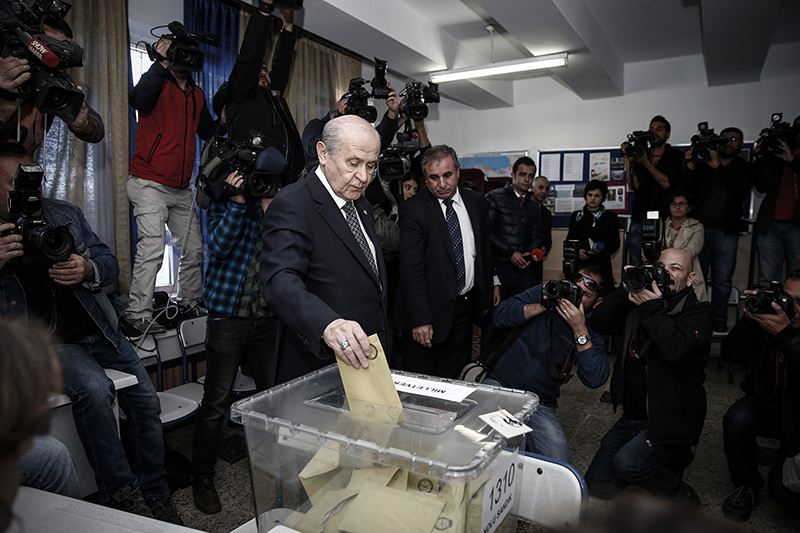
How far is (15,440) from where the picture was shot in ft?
1.68

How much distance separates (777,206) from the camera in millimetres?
4301

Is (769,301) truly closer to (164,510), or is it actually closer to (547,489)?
(547,489)

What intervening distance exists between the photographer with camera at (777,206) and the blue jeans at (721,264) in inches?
8.3

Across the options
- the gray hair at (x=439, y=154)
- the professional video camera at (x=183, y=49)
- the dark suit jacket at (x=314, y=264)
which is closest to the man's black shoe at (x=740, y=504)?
the dark suit jacket at (x=314, y=264)

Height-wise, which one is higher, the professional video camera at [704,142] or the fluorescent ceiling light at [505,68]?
the fluorescent ceiling light at [505,68]

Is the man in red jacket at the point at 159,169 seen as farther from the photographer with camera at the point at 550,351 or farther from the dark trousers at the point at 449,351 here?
the photographer with camera at the point at 550,351

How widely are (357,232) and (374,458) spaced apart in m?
0.92

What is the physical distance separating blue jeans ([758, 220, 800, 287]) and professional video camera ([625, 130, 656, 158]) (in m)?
1.23

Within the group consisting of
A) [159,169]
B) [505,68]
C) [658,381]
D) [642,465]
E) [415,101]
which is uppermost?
[505,68]

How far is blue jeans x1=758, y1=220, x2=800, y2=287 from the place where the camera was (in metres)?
4.25

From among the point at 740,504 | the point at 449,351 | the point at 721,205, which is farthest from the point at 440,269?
the point at 721,205

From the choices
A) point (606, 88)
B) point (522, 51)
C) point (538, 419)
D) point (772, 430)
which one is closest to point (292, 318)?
point (538, 419)

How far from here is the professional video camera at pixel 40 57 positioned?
6.84ft

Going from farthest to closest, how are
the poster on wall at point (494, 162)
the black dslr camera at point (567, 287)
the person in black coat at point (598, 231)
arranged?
the poster on wall at point (494, 162) < the person in black coat at point (598, 231) < the black dslr camera at point (567, 287)
